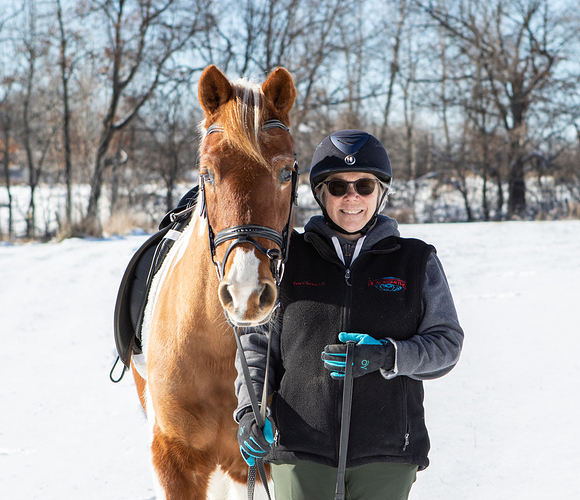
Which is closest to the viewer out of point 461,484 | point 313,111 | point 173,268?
point 173,268

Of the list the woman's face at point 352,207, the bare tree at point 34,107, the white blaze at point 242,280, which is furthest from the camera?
the bare tree at point 34,107

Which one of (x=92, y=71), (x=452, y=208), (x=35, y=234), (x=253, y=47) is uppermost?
(x=253, y=47)

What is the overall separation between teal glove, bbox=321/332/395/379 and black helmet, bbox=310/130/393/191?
611mm

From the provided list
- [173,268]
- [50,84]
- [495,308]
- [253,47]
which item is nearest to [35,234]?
[50,84]

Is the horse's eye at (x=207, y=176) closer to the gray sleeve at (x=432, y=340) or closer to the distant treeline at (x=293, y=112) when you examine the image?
the gray sleeve at (x=432, y=340)

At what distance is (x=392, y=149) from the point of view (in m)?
19.1

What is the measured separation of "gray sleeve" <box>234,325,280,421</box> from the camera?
5.56ft

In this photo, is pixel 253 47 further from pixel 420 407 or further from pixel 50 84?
pixel 420 407

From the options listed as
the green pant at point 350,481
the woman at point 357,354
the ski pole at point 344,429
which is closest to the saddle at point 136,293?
the woman at point 357,354

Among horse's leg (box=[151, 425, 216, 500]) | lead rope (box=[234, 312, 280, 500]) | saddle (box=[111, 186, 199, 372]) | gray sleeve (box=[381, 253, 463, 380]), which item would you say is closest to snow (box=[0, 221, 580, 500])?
saddle (box=[111, 186, 199, 372])

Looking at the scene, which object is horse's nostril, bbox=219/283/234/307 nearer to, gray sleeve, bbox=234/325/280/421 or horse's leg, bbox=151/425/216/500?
gray sleeve, bbox=234/325/280/421

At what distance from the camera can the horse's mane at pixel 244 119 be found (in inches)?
62.8

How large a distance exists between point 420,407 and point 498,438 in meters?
2.39

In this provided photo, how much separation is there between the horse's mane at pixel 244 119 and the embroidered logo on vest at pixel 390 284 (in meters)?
0.54
